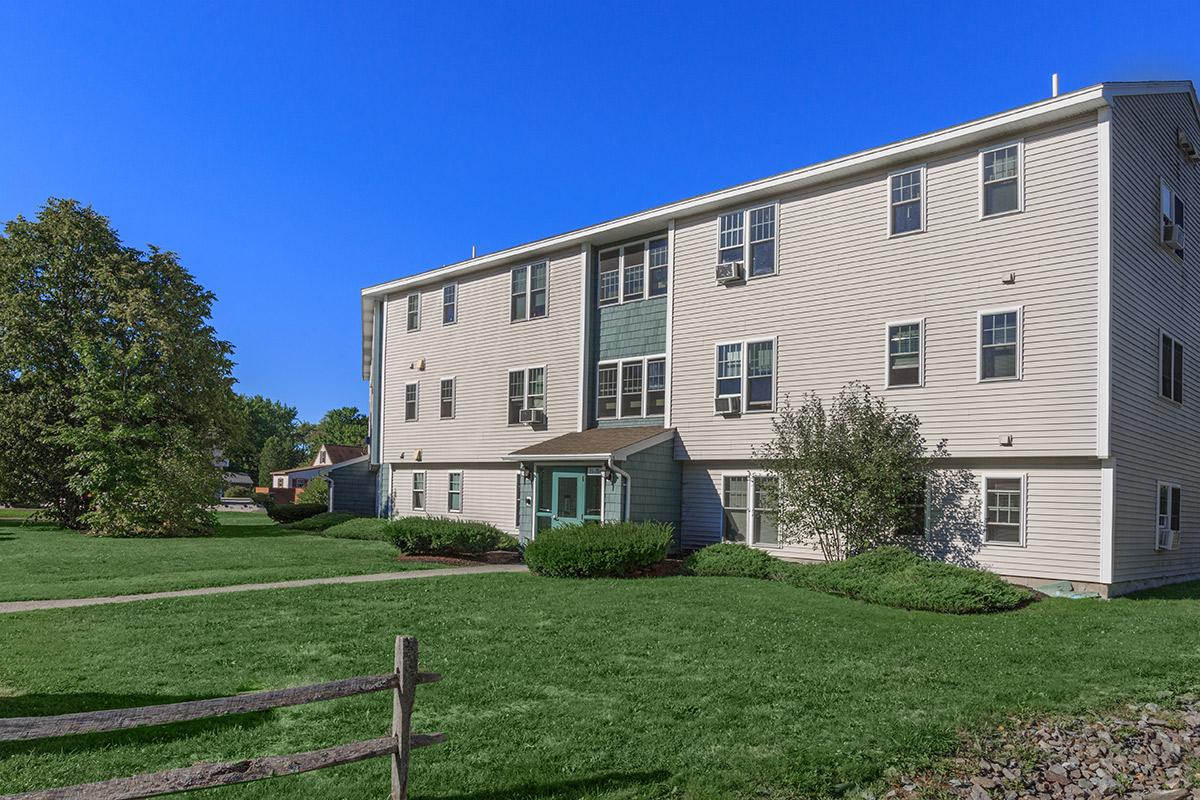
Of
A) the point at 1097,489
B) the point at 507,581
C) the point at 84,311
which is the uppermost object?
the point at 84,311

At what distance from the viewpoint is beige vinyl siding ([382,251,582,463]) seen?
23.8 meters

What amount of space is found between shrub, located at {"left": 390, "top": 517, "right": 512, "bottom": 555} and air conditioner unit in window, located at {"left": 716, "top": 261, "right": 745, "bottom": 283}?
830cm

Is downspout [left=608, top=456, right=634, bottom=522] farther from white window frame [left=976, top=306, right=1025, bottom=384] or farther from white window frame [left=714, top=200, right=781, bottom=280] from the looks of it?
white window frame [left=976, top=306, right=1025, bottom=384]

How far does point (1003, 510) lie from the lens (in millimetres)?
15250

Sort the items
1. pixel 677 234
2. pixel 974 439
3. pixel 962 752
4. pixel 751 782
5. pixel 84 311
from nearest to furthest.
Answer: pixel 751 782, pixel 962 752, pixel 974 439, pixel 677 234, pixel 84 311

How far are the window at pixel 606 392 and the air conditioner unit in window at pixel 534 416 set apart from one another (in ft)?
6.03

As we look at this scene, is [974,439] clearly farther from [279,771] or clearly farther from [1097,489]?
[279,771]

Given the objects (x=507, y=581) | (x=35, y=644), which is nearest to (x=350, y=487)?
(x=507, y=581)

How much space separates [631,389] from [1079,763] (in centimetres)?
1642

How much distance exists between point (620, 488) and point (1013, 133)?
10772 millimetres

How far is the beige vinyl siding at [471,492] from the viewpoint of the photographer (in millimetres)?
25422

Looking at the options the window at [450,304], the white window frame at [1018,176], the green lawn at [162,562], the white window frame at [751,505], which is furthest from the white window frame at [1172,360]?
the window at [450,304]

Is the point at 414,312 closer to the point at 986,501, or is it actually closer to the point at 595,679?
the point at 986,501

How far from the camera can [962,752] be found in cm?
645
